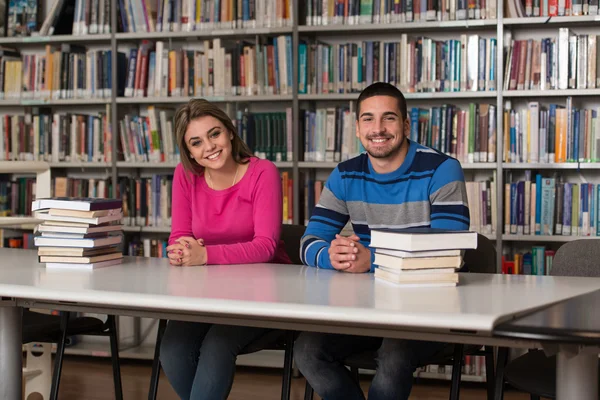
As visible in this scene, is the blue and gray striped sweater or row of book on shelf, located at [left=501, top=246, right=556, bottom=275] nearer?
the blue and gray striped sweater

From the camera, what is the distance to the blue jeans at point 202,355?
2.13 m

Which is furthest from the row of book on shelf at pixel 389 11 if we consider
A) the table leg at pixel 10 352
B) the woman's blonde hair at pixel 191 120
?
the table leg at pixel 10 352

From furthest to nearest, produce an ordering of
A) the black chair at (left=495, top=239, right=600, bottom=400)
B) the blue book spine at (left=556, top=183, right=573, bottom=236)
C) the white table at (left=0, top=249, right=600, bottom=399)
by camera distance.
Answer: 1. the blue book spine at (left=556, top=183, right=573, bottom=236)
2. the black chair at (left=495, top=239, right=600, bottom=400)
3. the white table at (left=0, top=249, right=600, bottom=399)

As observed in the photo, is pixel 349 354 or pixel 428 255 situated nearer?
pixel 428 255

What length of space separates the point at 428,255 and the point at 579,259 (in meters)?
0.69

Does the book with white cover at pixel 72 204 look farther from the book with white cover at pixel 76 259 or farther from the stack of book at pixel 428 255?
the stack of book at pixel 428 255

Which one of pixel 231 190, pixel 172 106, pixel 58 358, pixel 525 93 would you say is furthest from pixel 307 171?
pixel 58 358

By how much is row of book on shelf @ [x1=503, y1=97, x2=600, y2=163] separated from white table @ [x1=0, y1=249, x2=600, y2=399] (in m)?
1.72

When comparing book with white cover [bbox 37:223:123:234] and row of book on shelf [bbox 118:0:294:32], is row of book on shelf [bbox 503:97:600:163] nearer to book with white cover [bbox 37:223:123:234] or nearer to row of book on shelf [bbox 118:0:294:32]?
row of book on shelf [bbox 118:0:294:32]

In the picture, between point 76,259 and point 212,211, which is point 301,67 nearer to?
point 212,211

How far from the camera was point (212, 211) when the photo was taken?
261cm

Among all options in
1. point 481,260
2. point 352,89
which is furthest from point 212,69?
point 481,260

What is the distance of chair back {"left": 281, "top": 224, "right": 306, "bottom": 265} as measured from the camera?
2.72 m

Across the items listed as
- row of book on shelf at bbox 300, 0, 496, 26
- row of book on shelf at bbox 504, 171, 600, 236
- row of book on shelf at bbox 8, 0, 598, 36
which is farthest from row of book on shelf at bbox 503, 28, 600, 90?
row of book on shelf at bbox 504, 171, 600, 236
